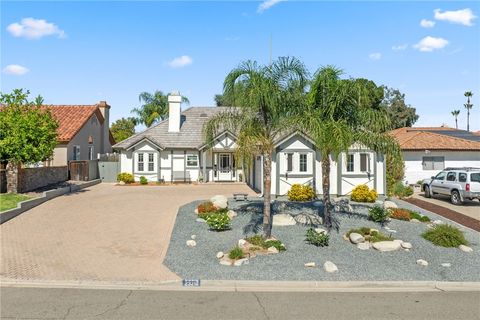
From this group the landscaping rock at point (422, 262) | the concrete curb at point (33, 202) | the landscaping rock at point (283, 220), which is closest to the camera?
the landscaping rock at point (422, 262)

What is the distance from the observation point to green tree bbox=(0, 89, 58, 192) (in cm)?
1992

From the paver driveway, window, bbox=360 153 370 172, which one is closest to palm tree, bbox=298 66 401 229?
the paver driveway

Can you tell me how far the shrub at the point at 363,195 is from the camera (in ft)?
66.3

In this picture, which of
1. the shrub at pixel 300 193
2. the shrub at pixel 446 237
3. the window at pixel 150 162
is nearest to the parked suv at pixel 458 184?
the shrub at pixel 300 193

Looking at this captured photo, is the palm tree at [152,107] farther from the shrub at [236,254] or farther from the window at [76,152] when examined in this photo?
the shrub at [236,254]

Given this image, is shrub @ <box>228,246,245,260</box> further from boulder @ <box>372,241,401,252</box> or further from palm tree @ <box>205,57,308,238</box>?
boulder @ <box>372,241,401,252</box>

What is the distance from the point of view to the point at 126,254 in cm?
1178

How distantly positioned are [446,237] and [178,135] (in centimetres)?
2282

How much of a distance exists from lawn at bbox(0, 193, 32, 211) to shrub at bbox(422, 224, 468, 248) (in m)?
17.4

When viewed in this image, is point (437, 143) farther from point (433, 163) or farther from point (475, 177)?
point (475, 177)

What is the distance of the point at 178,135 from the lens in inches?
1238

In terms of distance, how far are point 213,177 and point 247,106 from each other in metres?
18.7

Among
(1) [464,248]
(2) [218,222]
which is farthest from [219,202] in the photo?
(1) [464,248]

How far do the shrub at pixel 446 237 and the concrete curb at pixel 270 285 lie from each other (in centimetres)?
304
